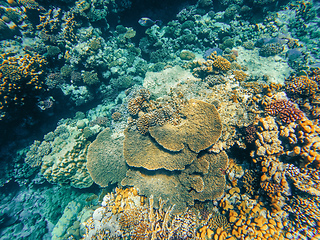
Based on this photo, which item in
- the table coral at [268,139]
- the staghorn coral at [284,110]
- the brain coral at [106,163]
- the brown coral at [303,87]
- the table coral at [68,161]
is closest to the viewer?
the table coral at [268,139]

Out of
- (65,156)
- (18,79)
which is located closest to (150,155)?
(65,156)

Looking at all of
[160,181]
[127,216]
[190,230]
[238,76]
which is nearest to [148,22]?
[238,76]

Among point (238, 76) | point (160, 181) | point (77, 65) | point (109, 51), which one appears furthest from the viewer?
point (109, 51)

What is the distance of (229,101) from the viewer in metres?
4.44

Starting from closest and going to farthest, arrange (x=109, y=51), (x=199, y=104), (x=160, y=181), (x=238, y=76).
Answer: (x=199, y=104), (x=160, y=181), (x=238, y=76), (x=109, y=51)

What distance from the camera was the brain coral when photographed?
190 inches

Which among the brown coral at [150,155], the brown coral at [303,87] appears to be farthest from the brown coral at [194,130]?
the brown coral at [303,87]

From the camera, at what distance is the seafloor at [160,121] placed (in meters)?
3.46

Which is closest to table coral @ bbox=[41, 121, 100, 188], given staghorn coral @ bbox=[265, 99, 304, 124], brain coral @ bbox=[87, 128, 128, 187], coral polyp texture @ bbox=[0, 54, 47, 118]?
brain coral @ bbox=[87, 128, 128, 187]

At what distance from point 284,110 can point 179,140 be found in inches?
116

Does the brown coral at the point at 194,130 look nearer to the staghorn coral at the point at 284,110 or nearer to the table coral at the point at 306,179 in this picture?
the staghorn coral at the point at 284,110

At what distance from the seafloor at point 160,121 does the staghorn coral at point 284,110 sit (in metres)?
0.04

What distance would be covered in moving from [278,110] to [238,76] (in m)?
2.17

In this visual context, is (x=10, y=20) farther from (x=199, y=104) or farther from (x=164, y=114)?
(x=199, y=104)
